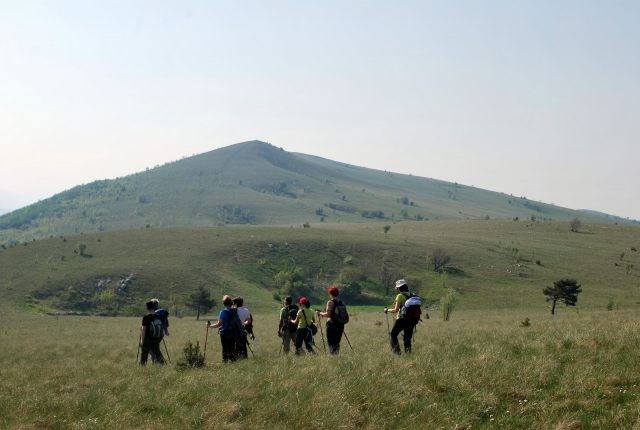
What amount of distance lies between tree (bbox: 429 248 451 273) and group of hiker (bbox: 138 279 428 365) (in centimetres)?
7194

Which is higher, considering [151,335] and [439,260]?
[439,260]

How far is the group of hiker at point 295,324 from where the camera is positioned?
15023 mm

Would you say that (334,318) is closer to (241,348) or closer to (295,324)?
(295,324)

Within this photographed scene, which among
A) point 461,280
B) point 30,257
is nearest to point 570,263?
point 461,280

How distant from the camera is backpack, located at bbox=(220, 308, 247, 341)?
16.1 metres

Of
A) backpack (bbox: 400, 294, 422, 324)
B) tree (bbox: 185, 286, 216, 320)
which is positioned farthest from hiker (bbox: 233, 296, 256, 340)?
tree (bbox: 185, 286, 216, 320)

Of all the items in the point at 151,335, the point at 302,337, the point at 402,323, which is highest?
the point at 402,323

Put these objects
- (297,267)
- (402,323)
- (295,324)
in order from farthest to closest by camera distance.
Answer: (297,267) → (295,324) → (402,323)

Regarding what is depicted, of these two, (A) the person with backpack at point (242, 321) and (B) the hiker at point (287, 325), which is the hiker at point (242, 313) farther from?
(B) the hiker at point (287, 325)

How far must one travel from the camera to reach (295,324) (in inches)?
675

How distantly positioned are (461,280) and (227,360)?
70144 millimetres

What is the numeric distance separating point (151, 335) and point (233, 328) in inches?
91.4

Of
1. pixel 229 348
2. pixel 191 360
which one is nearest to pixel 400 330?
pixel 229 348

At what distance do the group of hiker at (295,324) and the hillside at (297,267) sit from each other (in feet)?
179
